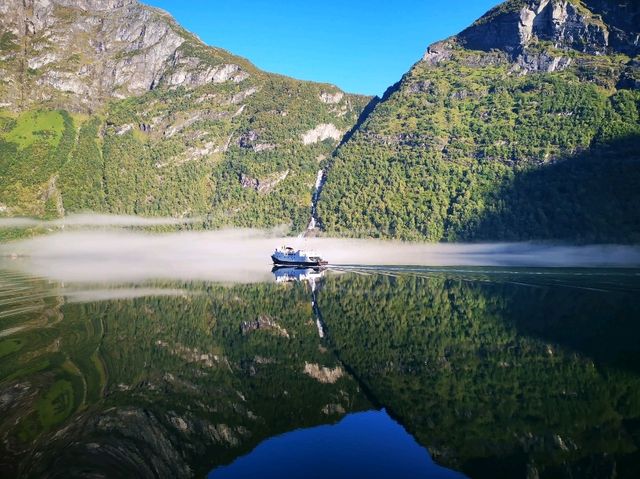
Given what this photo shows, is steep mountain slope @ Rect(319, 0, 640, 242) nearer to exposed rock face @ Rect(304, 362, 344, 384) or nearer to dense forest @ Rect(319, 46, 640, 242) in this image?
dense forest @ Rect(319, 46, 640, 242)

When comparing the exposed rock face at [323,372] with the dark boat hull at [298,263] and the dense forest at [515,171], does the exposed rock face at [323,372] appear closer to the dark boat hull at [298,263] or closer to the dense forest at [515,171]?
the dark boat hull at [298,263]

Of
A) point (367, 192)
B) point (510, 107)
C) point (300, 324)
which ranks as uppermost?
point (510, 107)

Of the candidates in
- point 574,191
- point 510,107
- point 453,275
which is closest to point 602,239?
point 574,191

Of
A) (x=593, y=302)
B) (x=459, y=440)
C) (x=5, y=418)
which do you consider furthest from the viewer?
(x=593, y=302)

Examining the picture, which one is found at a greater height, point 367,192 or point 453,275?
point 367,192

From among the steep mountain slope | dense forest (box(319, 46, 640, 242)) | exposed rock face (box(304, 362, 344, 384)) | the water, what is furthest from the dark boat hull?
exposed rock face (box(304, 362, 344, 384))

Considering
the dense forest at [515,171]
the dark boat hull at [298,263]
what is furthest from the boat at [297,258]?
the dense forest at [515,171]

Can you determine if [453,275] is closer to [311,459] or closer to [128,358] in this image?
[128,358]
